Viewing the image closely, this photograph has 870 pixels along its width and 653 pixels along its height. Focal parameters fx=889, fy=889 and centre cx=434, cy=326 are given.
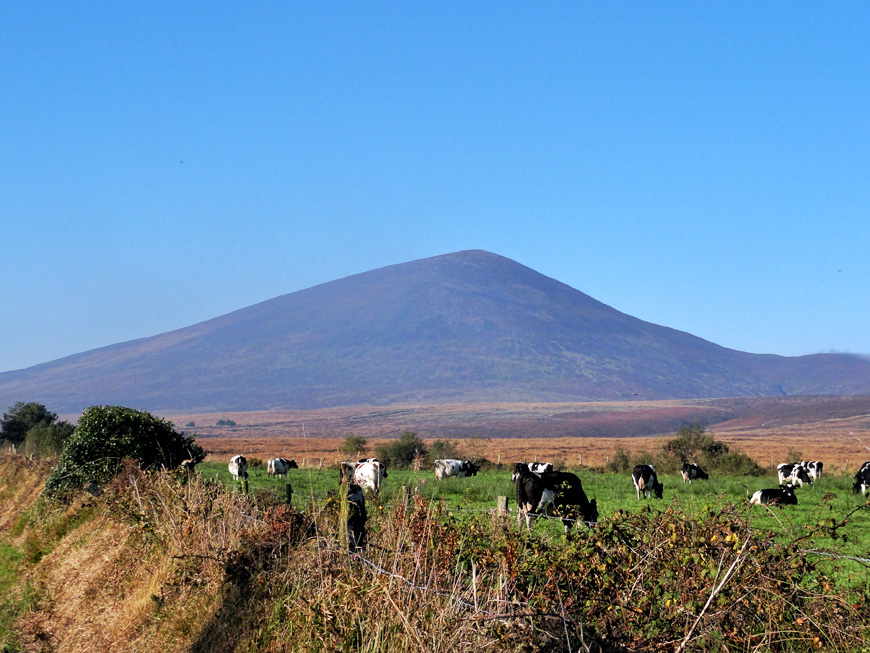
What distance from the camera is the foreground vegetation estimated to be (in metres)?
5.53

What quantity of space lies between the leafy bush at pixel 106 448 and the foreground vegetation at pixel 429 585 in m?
5.13

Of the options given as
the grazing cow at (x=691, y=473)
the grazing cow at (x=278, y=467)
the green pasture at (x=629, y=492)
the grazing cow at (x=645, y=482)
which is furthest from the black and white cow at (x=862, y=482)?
the grazing cow at (x=278, y=467)

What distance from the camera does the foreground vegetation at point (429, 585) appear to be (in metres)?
5.53

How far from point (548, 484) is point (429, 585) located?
38.9 feet

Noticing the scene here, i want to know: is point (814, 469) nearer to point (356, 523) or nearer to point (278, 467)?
point (278, 467)

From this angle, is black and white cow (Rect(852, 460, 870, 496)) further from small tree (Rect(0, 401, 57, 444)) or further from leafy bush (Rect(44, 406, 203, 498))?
small tree (Rect(0, 401, 57, 444))

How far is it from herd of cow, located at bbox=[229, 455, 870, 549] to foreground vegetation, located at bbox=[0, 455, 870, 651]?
11.7 inches

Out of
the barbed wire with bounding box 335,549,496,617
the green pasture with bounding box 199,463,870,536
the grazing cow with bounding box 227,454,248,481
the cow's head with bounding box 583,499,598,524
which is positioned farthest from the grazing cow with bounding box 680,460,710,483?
the barbed wire with bounding box 335,549,496,617

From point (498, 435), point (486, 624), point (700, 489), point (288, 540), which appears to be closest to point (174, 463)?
point (288, 540)

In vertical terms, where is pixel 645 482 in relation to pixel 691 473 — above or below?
above

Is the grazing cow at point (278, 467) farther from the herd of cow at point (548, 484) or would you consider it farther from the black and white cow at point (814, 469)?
the black and white cow at point (814, 469)

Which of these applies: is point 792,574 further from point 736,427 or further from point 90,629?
point 736,427

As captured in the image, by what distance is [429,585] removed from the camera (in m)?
5.95

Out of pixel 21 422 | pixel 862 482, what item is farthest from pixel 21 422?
pixel 862 482
